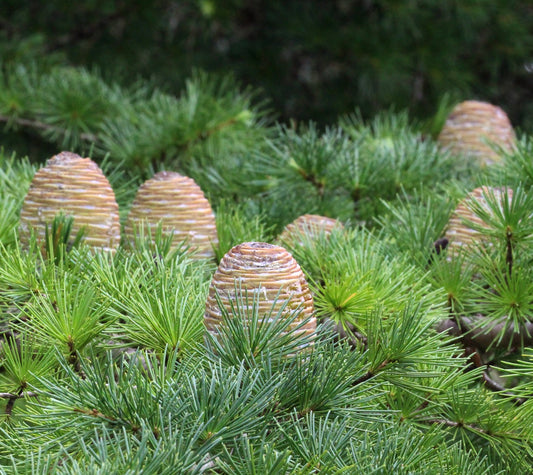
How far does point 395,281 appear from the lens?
1.56ft

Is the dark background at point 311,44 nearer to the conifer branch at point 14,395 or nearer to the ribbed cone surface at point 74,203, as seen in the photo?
the ribbed cone surface at point 74,203

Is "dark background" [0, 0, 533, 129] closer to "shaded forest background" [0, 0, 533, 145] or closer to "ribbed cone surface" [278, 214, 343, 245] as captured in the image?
"shaded forest background" [0, 0, 533, 145]

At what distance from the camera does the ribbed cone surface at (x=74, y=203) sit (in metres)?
0.55

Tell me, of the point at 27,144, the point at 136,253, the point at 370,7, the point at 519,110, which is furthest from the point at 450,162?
the point at 519,110

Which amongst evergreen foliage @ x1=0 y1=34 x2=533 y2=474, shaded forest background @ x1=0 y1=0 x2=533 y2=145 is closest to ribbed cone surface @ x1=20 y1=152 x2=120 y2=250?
evergreen foliage @ x1=0 y1=34 x2=533 y2=474

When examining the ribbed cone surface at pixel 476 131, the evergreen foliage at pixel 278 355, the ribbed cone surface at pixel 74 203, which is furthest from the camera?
the ribbed cone surface at pixel 476 131

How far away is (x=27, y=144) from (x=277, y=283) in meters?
1.05

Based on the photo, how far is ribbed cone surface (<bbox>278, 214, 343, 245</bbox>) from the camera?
58cm

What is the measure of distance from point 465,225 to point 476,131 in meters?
0.36

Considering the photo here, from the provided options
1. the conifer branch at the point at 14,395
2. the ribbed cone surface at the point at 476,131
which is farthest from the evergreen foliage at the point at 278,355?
the ribbed cone surface at the point at 476,131

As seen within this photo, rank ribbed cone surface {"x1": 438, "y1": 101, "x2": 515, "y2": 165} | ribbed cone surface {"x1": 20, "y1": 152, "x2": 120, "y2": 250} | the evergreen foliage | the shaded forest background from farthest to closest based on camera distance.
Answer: the shaded forest background
ribbed cone surface {"x1": 438, "y1": 101, "x2": 515, "y2": 165}
ribbed cone surface {"x1": 20, "y1": 152, "x2": 120, "y2": 250}
the evergreen foliage

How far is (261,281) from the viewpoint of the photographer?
1.31ft

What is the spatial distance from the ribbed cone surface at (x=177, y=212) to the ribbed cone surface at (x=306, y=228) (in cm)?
6

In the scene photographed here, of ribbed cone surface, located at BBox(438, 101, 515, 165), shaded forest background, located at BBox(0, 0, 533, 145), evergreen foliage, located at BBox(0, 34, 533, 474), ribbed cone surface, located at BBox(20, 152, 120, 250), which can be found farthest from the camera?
shaded forest background, located at BBox(0, 0, 533, 145)
